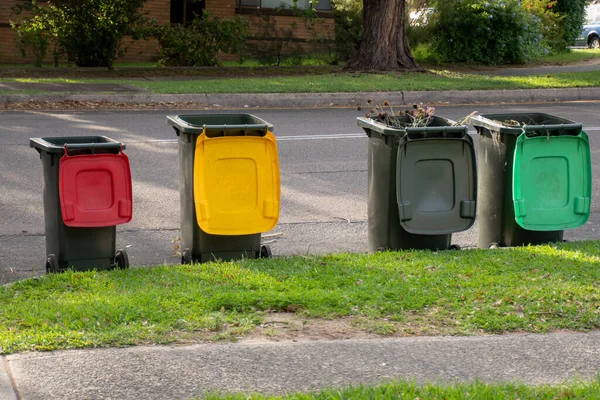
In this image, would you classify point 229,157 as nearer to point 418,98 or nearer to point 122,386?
point 122,386

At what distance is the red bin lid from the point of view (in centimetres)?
592

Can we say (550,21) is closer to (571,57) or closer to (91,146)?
(571,57)

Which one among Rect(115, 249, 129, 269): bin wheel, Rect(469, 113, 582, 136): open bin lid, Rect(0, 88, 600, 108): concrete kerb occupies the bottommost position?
Rect(115, 249, 129, 269): bin wheel

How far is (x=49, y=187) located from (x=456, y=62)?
18.8m

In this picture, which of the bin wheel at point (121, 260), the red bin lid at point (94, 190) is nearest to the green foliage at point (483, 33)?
the bin wheel at point (121, 260)

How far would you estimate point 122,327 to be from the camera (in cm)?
474

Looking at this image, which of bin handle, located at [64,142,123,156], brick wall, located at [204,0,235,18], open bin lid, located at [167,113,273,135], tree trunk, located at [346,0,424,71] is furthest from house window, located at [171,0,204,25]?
bin handle, located at [64,142,123,156]

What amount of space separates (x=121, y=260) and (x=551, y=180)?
309 centimetres

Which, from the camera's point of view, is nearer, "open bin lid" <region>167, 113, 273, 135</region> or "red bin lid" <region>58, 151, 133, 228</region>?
"red bin lid" <region>58, 151, 133, 228</region>

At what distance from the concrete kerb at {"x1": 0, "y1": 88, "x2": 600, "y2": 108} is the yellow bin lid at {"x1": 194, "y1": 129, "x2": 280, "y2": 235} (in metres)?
9.05

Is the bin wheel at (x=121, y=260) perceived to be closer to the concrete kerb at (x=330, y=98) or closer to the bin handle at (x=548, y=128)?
the bin handle at (x=548, y=128)

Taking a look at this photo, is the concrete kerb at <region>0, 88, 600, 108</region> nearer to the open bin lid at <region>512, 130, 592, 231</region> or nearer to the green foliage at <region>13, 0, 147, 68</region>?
the green foliage at <region>13, 0, 147, 68</region>

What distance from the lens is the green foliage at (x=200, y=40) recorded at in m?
21.4

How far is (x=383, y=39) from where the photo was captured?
19.5 m
